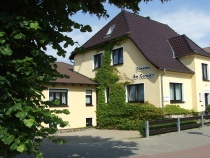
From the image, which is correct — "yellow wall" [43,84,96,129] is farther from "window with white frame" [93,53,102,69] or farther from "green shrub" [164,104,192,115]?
"green shrub" [164,104,192,115]

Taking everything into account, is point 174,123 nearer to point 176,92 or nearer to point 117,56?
point 176,92

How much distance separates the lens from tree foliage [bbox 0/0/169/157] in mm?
4336

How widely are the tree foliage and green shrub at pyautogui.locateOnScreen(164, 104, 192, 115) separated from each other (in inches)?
649

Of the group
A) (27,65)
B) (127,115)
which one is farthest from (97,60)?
(27,65)

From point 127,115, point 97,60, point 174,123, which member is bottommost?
point 174,123

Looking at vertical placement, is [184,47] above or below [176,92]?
above

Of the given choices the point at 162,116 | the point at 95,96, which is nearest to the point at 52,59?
the point at 162,116

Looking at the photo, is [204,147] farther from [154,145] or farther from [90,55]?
[90,55]

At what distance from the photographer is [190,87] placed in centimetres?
2400

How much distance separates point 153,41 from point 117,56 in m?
3.17

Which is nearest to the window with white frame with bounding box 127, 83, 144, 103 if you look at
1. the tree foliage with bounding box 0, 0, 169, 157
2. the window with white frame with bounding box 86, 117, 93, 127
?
the window with white frame with bounding box 86, 117, 93, 127

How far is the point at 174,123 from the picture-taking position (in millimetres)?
17859

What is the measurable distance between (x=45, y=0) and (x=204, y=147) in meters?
9.09

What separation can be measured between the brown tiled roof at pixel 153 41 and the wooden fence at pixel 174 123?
13.5 feet
